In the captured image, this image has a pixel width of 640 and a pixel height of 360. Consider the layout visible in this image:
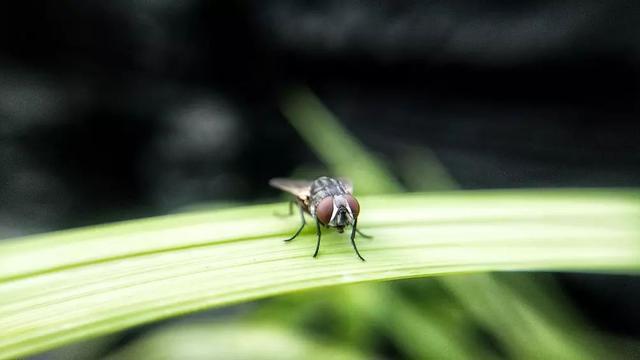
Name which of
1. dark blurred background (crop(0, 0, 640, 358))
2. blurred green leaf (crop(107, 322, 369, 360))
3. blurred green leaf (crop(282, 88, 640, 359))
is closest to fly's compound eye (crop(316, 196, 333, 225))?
blurred green leaf (crop(107, 322, 369, 360))

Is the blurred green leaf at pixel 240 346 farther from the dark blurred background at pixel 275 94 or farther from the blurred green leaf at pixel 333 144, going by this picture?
the dark blurred background at pixel 275 94

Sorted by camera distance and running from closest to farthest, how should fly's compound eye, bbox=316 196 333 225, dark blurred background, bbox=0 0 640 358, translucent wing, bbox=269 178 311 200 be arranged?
1. fly's compound eye, bbox=316 196 333 225
2. translucent wing, bbox=269 178 311 200
3. dark blurred background, bbox=0 0 640 358

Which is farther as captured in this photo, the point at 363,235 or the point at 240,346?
the point at 240,346

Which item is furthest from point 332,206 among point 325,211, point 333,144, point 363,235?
point 333,144

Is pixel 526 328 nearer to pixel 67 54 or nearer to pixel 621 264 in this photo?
pixel 621 264

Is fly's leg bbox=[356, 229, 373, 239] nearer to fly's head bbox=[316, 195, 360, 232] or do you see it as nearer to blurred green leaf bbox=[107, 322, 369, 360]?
fly's head bbox=[316, 195, 360, 232]

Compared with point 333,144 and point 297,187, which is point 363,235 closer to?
point 297,187

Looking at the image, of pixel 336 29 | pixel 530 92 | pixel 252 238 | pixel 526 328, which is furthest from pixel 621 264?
pixel 336 29
